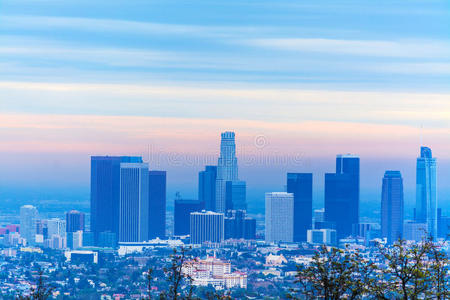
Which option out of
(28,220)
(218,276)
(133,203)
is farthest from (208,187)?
(218,276)

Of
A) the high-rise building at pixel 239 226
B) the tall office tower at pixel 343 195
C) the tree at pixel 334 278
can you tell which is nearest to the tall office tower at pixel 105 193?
the high-rise building at pixel 239 226

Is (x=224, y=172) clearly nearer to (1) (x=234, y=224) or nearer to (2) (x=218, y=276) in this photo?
(1) (x=234, y=224)

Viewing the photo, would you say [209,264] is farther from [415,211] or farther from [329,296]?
[329,296]

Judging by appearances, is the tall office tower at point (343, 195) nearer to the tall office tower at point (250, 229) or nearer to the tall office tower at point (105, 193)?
the tall office tower at point (250, 229)

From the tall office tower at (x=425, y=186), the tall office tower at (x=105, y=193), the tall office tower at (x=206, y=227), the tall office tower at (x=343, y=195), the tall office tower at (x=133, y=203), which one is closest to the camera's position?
the tall office tower at (x=206, y=227)

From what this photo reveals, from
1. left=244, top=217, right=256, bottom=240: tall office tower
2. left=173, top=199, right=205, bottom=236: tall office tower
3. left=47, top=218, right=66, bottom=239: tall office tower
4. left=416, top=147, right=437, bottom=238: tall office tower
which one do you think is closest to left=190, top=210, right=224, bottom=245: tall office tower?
left=173, top=199, right=205, bottom=236: tall office tower

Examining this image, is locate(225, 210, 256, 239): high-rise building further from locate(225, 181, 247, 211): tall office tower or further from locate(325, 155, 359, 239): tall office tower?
locate(325, 155, 359, 239): tall office tower
